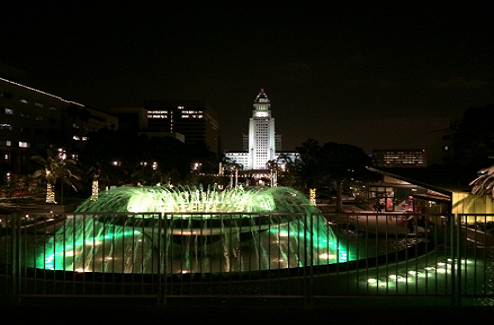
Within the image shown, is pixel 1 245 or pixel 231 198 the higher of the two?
pixel 231 198

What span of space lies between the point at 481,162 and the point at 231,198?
35.4 meters

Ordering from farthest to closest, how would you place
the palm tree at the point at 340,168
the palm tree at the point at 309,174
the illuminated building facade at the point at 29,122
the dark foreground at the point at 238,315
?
the illuminated building facade at the point at 29,122, the palm tree at the point at 309,174, the palm tree at the point at 340,168, the dark foreground at the point at 238,315

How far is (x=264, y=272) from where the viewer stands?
8.66 meters

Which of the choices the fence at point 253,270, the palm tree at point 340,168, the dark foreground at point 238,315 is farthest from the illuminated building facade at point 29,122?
the dark foreground at point 238,315

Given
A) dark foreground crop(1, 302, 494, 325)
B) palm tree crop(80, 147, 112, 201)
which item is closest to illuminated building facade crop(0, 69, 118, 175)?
palm tree crop(80, 147, 112, 201)

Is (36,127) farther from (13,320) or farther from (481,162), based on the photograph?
(13,320)

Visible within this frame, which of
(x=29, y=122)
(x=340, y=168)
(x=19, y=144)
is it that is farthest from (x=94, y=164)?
(x=29, y=122)

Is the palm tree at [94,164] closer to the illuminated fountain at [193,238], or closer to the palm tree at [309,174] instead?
the illuminated fountain at [193,238]

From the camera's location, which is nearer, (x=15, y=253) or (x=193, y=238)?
(x=15, y=253)

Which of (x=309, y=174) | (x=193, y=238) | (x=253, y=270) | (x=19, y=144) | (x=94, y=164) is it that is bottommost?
(x=253, y=270)

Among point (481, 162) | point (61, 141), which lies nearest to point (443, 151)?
point (481, 162)

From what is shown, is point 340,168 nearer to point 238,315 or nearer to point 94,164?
point 94,164

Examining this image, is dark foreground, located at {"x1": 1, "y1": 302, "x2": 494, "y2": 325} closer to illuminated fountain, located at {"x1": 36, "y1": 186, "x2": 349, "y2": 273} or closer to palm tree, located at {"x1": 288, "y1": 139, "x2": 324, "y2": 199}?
illuminated fountain, located at {"x1": 36, "y1": 186, "x2": 349, "y2": 273}

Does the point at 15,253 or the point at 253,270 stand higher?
the point at 15,253
